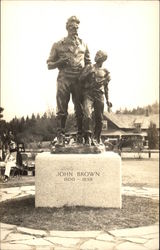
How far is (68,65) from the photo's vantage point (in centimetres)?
725

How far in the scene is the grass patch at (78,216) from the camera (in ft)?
19.7

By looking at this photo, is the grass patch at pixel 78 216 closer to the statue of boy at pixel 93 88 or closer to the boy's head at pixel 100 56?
the statue of boy at pixel 93 88

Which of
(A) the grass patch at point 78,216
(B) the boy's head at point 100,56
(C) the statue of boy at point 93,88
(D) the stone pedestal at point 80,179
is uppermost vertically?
(B) the boy's head at point 100,56

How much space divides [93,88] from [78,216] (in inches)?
80.8

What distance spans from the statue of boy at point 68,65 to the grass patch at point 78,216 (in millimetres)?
1128

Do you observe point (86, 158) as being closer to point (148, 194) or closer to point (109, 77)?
point (109, 77)

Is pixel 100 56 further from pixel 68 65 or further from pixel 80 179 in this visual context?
pixel 80 179

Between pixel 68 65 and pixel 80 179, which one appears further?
pixel 68 65

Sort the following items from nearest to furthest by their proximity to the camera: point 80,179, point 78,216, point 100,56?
point 78,216 < point 80,179 < point 100,56

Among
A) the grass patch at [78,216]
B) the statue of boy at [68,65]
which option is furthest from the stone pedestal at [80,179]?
the statue of boy at [68,65]

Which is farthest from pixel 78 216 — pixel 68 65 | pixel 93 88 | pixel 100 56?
pixel 100 56

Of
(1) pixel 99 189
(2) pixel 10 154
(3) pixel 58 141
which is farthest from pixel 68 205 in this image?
(2) pixel 10 154

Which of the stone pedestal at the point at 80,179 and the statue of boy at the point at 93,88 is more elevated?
the statue of boy at the point at 93,88

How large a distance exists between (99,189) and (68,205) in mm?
522
